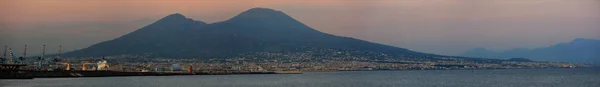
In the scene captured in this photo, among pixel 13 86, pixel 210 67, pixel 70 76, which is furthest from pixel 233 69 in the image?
pixel 13 86

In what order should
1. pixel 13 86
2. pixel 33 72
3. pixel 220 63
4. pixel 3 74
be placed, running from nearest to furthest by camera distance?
pixel 13 86 → pixel 3 74 → pixel 33 72 → pixel 220 63

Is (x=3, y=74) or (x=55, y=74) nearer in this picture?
(x=3, y=74)

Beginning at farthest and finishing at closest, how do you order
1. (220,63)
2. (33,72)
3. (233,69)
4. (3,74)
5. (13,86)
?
(220,63) → (233,69) → (33,72) → (3,74) → (13,86)

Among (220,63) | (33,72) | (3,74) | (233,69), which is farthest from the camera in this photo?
(220,63)

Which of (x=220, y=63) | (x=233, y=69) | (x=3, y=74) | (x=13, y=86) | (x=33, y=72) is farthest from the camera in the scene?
(x=220, y=63)

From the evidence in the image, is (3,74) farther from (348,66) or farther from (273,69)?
(348,66)

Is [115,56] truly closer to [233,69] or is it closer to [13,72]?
[233,69]

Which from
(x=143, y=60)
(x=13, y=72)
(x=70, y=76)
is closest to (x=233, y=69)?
(x=143, y=60)

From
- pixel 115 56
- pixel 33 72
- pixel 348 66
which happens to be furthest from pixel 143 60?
pixel 33 72
